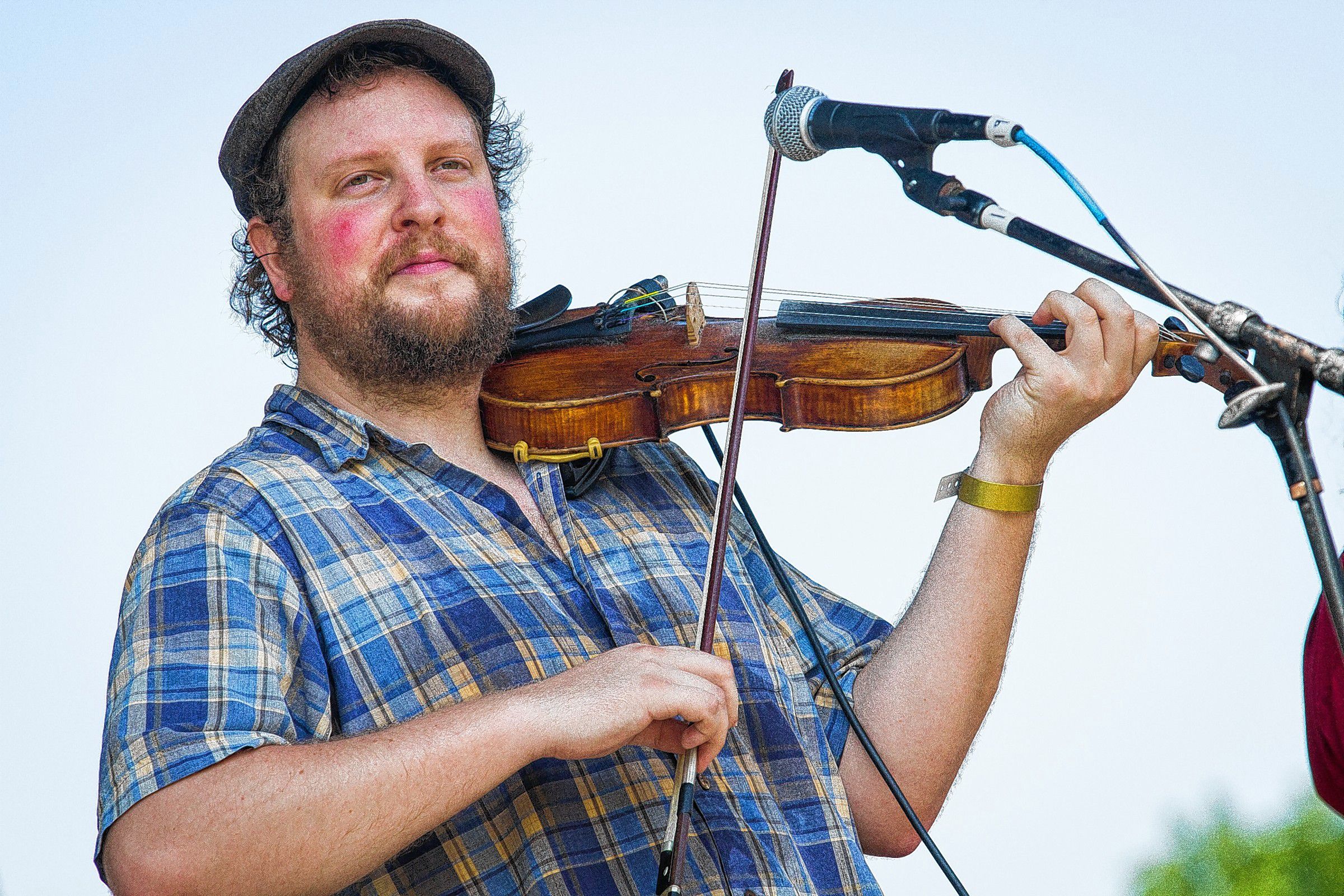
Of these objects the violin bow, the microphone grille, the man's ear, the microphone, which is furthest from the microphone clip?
the man's ear

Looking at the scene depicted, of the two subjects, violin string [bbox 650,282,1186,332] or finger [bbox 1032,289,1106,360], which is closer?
finger [bbox 1032,289,1106,360]

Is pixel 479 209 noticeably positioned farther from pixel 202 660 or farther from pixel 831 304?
pixel 202 660

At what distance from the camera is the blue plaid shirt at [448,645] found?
1.46 metres

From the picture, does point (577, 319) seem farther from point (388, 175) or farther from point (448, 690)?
point (448, 690)

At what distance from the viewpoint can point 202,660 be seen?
1.45 meters

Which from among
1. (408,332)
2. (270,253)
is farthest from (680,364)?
(270,253)

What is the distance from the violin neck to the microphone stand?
1.88ft

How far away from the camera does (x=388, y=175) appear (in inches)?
80.5

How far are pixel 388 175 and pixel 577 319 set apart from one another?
0.37 m

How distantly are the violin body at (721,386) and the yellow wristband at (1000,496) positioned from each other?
0.37ft

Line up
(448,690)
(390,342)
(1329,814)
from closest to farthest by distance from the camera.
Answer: (448,690) < (390,342) < (1329,814)

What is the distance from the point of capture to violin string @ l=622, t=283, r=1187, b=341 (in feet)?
6.39

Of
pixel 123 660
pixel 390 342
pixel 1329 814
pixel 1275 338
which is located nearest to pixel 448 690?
pixel 123 660

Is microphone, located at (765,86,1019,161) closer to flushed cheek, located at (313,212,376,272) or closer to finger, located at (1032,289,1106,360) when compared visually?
finger, located at (1032,289,1106,360)
